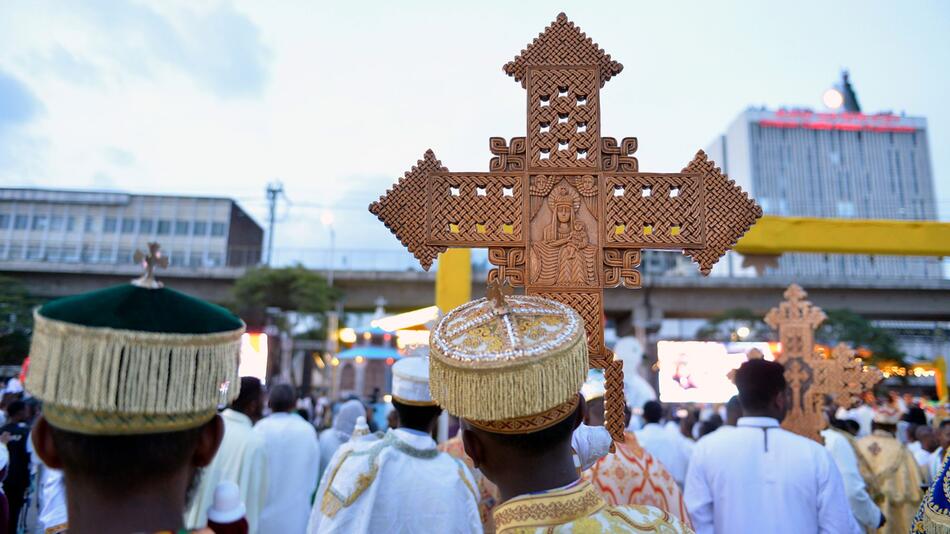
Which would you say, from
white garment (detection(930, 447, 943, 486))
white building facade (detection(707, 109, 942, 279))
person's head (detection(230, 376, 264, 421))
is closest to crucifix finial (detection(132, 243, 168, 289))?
person's head (detection(230, 376, 264, 421))

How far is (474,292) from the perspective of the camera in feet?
94.5


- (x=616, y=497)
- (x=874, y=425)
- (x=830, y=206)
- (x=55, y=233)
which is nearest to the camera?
(x=616, y=497)

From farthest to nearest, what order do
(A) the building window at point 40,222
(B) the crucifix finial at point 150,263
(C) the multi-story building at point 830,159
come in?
(C) the multi-story building at point 830,159 < (A) the building window at point 40,222 < (B) the crucifix finial at point 150,263

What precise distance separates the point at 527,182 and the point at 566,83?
0.49m

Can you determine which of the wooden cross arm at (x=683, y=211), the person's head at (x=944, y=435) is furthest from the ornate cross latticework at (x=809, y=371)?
the wooden cross arm at (x=683, y=211)

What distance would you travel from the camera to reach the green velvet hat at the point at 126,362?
1.40m

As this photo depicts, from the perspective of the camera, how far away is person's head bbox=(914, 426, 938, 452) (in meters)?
7.52

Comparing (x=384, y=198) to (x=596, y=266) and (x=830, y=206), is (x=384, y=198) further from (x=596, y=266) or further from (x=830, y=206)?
(x=830, y=206)

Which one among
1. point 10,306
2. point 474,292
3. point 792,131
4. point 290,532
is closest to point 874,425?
point 290,532

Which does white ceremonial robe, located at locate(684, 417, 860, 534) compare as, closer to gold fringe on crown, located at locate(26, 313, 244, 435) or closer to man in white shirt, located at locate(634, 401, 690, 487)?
man in white shirt, located at locate(634, 401, 690, 487)

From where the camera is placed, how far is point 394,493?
11.5 feet

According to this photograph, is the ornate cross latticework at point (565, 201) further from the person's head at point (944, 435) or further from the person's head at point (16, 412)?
the person's head at point (16, 412)

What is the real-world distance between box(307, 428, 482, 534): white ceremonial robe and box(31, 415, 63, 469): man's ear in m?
2.09

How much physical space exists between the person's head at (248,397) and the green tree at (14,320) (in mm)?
23437
